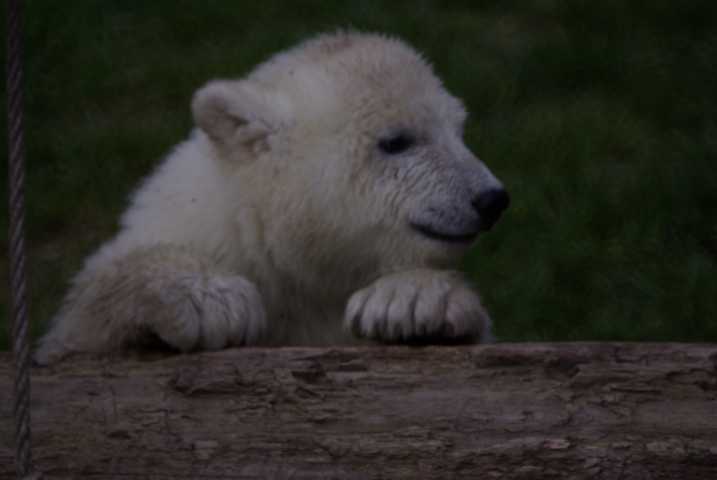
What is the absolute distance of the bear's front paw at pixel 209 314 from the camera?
9.77ft

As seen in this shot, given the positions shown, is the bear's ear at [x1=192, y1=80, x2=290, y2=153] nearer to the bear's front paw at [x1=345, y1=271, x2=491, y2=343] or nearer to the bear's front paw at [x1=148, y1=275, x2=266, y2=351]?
the bear's front paw at [x1=148, y1=275, x2=266, y2=351]

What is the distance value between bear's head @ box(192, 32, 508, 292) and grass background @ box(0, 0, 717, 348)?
6.20ft

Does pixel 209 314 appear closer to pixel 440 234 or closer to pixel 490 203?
pixel 440 234

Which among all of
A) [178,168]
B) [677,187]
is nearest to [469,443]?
[178,168]

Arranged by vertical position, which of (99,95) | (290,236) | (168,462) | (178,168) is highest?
(99,95)

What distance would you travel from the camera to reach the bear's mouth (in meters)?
3.41

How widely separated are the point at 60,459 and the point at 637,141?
4.30m

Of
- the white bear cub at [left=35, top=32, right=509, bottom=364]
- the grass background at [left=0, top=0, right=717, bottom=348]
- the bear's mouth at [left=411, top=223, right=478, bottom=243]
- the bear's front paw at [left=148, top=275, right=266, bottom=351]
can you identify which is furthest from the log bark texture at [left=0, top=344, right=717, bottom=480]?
the grass background at [left=0, top=0, right=717, bottom=348]

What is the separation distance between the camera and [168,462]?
8.61 ft

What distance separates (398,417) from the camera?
265 centimetres

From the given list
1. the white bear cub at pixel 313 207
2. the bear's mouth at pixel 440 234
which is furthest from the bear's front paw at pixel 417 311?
the bear's mouth at pixel 440 234

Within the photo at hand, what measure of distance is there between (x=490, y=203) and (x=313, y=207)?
0.52m

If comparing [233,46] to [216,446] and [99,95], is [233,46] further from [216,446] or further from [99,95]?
[216,446]

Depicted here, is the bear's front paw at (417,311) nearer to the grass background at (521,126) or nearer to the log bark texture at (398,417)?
the log bark texture at (398,417)
